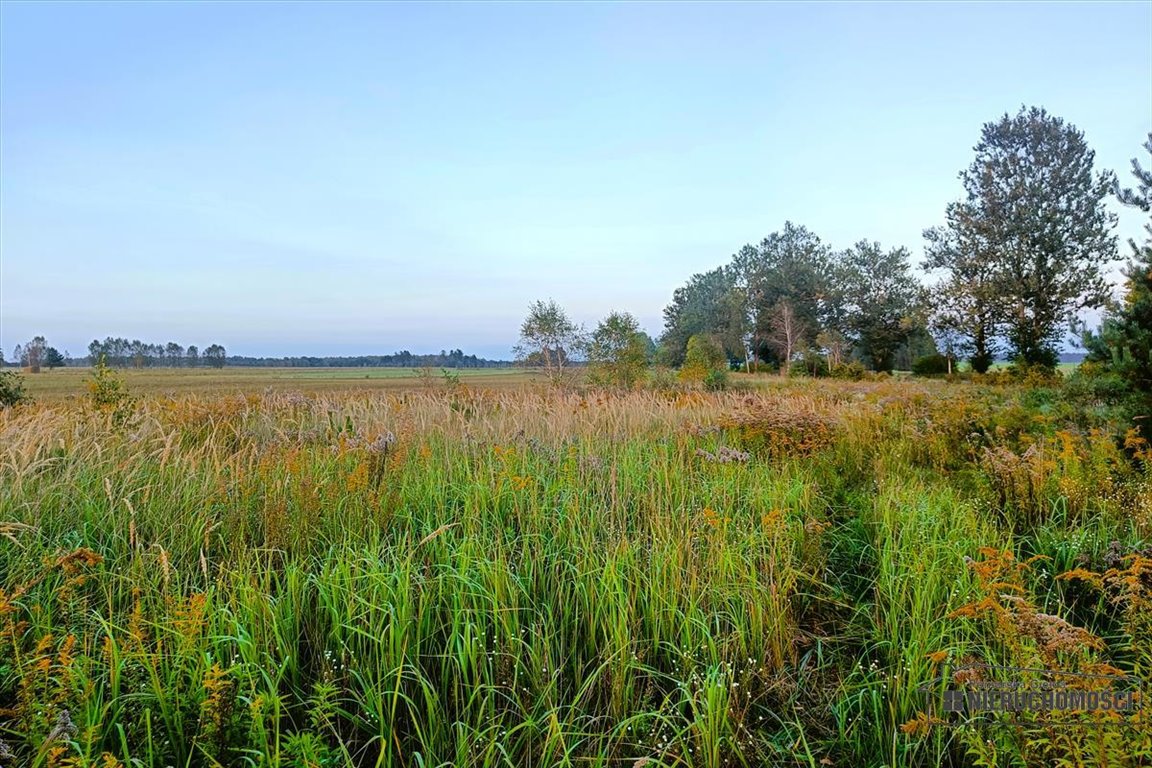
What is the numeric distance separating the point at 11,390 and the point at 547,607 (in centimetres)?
1000

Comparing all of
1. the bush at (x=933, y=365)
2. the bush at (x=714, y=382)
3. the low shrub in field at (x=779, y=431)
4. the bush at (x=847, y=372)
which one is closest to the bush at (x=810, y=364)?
the bush at (x=847, y=372)

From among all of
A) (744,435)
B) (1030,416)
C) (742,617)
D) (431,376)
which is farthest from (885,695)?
(431,376)

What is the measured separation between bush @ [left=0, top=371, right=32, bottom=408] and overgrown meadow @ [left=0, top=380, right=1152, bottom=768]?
189 inches

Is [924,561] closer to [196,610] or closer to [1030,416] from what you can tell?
[196,610]

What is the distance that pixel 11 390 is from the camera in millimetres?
7641

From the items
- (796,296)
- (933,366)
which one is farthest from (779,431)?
(796,296)

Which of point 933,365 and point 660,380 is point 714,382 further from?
point 933,365

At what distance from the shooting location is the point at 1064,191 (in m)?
23.0

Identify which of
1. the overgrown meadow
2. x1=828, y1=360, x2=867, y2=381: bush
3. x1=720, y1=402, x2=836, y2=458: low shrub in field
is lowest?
the overgrown meadow

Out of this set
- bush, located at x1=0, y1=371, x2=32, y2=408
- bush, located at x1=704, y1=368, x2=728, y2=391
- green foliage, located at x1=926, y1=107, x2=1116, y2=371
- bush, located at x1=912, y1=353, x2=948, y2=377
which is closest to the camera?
bush, located at x1=0, y1=371, x2=32, y2=408

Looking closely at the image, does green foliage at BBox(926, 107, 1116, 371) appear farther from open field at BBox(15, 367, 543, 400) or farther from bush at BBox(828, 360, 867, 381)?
open field at BBox(15, 367, 543, 400)

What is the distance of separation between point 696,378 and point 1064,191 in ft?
69.1

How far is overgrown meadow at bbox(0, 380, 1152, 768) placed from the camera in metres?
1.53

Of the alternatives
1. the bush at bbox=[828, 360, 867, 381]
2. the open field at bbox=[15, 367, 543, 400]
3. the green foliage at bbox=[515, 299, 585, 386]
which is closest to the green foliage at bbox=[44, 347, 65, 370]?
the open field at bbox=[15, 367, 543, 400]
